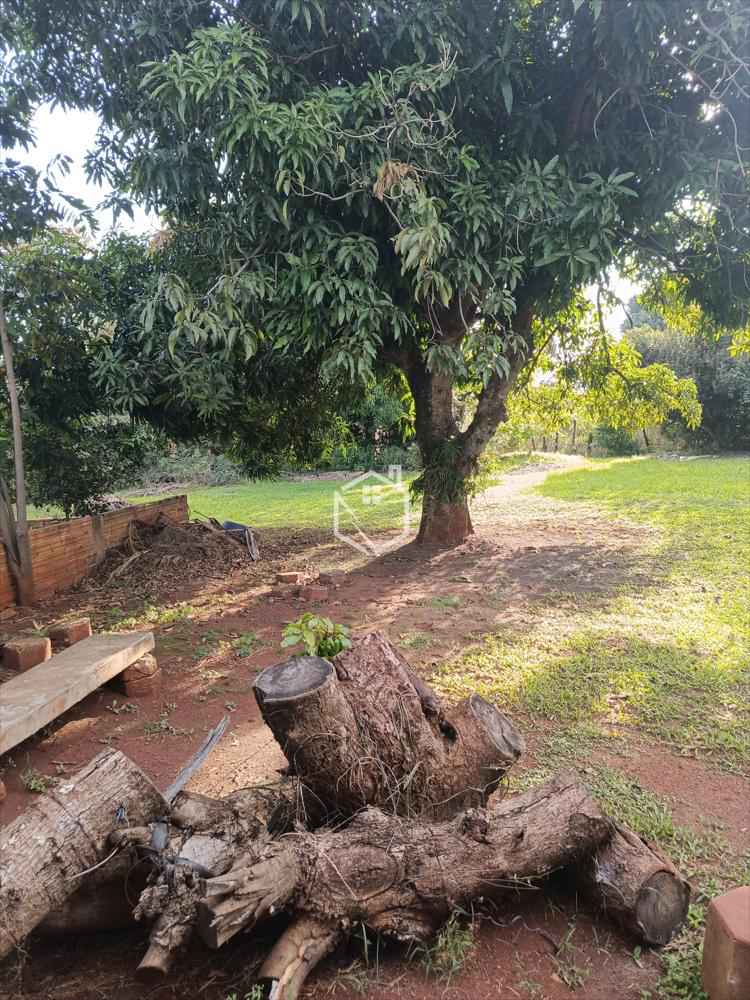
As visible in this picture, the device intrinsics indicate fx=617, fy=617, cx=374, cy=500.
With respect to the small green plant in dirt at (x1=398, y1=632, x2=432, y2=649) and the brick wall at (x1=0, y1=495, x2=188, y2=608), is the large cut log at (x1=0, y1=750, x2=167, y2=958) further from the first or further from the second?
the brick wall at (x1=0, y1=495, x2=188, y2=608)

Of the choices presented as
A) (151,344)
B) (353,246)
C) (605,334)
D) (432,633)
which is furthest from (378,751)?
(605,334)

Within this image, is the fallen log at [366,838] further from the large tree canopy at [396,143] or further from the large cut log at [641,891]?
the large tree canopy at [396,143]

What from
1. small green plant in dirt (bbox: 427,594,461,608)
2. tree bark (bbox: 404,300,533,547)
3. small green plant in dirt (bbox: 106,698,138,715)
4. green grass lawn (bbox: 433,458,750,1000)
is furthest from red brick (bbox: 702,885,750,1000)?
tree bark (bbox: 404,300,533,547)

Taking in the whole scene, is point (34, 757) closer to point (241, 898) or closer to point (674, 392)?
point (241, 898)

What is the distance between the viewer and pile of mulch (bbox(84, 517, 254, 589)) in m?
7.30

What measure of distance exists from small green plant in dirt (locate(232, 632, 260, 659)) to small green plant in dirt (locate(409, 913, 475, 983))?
308cm

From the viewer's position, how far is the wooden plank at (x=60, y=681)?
9.91 feet

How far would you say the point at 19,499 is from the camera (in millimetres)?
5969

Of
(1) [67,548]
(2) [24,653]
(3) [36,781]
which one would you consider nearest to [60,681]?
(3) [36,781]

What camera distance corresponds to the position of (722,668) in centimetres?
425

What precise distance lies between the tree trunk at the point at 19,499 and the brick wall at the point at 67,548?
9 centimetres

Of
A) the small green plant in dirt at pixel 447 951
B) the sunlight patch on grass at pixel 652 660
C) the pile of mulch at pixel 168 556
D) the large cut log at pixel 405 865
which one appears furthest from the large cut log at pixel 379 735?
the pile of mulch at pixel 168 556

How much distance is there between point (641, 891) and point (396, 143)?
16.9 feet

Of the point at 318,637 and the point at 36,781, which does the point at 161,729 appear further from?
the point at 318,637
